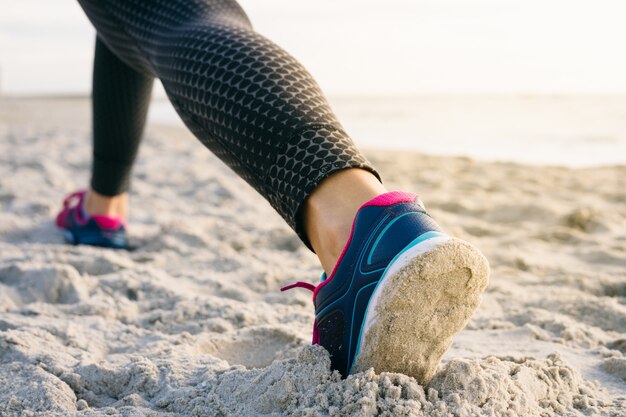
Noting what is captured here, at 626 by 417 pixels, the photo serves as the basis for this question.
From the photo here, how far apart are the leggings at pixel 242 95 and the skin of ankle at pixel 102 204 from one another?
3.44ft

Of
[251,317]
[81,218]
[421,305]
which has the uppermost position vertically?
[421,305]

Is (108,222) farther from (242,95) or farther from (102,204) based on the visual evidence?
(242,95)

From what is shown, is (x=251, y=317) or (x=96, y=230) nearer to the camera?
(x=251, y=317)

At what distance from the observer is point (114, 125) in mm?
2020

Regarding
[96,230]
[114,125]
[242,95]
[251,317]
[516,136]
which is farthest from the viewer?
[516,136]

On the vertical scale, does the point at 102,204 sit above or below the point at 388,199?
below

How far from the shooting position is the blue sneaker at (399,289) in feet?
2.91

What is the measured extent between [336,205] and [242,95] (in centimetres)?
23

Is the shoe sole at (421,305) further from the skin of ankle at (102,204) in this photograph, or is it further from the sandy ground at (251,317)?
the skin of ankle at (102,204)

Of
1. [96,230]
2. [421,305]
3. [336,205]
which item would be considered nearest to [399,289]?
[421,305]

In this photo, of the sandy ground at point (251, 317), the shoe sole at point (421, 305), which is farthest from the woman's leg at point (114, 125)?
the shoe sole at point (421, 305)

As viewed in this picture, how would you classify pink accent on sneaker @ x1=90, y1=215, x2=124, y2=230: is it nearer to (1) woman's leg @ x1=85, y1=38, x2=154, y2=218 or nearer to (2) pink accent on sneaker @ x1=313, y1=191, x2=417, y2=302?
(1) woman's leg @ x1=85, y1=38, x2=154, y2=218

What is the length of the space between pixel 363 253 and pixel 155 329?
2.24 ft

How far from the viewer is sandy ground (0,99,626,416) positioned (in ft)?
3.18
